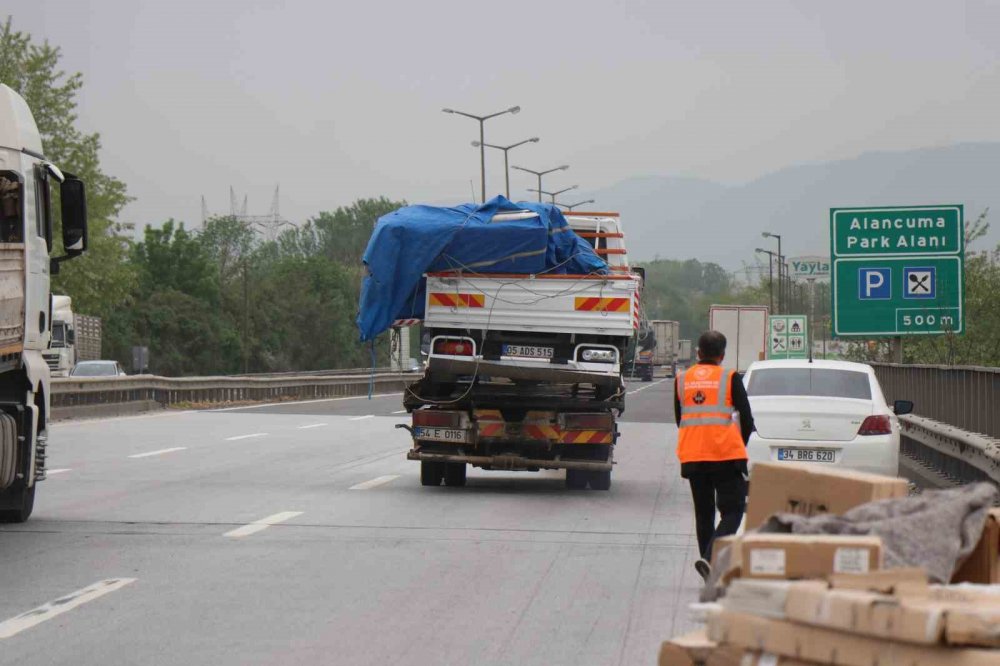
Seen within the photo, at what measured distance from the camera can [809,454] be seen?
16.2m

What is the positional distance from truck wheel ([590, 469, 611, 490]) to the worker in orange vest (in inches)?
287

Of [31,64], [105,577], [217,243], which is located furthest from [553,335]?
[217,243]

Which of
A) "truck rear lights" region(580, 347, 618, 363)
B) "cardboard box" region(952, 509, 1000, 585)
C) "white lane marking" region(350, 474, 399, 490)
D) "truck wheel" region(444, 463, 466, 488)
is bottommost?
"white lane marking" region(350, 474, 399, 490)

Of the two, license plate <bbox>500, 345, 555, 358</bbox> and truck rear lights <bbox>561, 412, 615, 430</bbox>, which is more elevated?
license plate <bbox>500, 345, 555, 358</bbox>

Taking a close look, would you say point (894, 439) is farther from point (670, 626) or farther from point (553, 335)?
point (670, 626)

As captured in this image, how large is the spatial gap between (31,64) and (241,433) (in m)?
44.1

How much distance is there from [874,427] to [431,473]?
470 centimetres

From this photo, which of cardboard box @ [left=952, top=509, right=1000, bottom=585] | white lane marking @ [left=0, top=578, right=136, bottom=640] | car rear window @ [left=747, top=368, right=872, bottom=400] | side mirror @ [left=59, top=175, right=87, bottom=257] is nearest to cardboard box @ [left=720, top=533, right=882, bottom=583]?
cardboard box @ [left=952, top=509, right=1000, bottom=585]

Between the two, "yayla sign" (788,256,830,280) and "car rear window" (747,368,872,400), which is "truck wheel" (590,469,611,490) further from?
"yayla sign" (788,256,830,280)

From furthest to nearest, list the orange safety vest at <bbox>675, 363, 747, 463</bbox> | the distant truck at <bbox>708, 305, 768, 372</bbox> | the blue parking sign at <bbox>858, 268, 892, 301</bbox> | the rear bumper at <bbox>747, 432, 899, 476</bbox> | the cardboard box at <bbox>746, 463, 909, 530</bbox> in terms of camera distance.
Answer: the distant truck at <bbox>708, 305, 768, 372</bbox>, the blue parking sign at <bbox>858, 268, 892, 301</bbox>, the rear bumper at <bbox>747, 432, 899, 476</bbox>, the orange safety vest at <bbox>675, 363, 747, 463</bbox>, the cardboard box at <bbox>746, 463, 909, 530</bbox>

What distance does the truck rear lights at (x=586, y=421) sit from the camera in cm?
1638

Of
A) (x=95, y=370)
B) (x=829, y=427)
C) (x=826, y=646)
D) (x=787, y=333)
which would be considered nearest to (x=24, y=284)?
(x=829, y=427)

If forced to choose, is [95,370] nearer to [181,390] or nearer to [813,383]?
[181,390]

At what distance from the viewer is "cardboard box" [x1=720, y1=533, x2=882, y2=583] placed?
13.6ft
